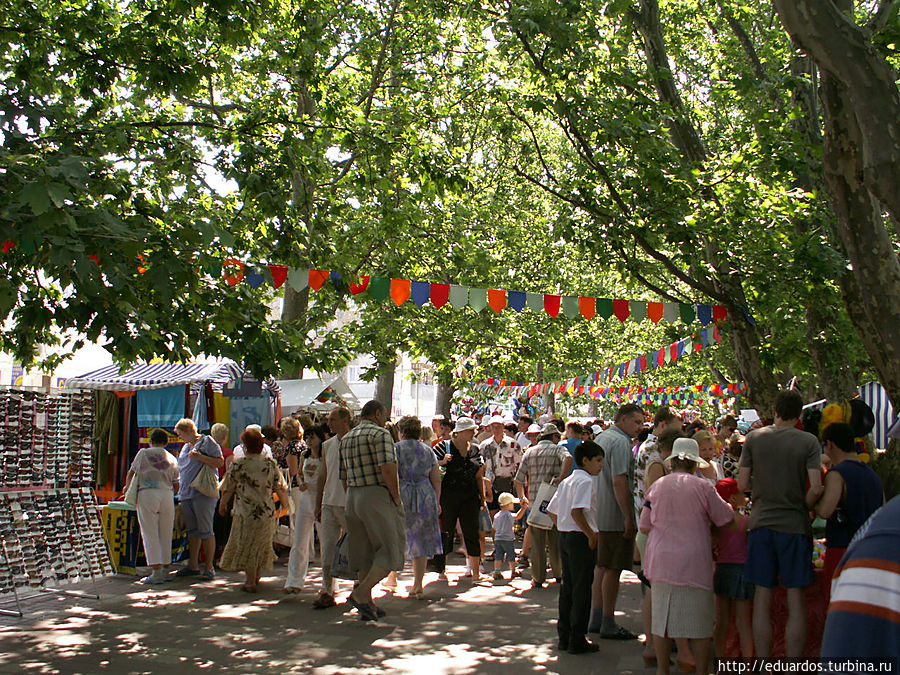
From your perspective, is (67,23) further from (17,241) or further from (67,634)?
(67,634)

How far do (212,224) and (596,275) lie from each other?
3030cm

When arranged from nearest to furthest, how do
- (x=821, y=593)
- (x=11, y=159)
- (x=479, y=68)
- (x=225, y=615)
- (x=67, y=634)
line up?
(x=11, y=159)
(x=821, y=593)
(x=67, y=634)
(x=225, y=615)
(x=479, y=68)

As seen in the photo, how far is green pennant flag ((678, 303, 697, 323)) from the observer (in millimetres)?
15383

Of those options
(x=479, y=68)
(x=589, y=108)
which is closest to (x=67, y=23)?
(x=589, y=108)

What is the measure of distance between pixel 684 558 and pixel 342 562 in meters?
3.90

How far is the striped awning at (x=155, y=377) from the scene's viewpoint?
13.0m

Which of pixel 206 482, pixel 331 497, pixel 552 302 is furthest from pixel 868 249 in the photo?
pixel 552 302

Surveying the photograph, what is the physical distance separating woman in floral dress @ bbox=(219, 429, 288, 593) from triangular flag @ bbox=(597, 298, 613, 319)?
7.53m

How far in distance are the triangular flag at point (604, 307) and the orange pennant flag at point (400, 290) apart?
142 inches

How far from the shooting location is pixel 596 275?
3553 centimetres

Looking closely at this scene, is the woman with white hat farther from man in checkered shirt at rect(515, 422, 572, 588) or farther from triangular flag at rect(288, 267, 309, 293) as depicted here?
triangular flag at rect(288, 267, 309, 293)

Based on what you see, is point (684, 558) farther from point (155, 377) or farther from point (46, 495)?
point (155, 377)

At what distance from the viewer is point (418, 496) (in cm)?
971

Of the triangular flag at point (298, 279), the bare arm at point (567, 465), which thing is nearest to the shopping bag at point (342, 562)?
the bare arm at point (567, 465)
